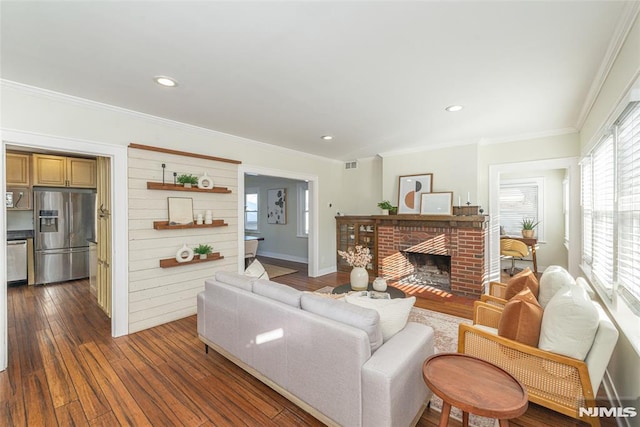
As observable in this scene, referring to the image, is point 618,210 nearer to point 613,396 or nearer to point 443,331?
point 613,396

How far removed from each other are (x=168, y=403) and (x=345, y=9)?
286 cm

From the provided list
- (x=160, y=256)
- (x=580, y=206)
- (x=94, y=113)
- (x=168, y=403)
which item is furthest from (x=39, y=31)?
(x=580, y=206)

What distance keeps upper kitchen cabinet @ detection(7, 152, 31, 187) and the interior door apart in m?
2.30

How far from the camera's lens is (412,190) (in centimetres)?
505

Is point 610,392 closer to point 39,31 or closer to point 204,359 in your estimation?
point 204,359

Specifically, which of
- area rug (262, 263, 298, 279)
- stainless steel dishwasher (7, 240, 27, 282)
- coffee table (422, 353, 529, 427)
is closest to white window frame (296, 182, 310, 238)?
area rug (262, 263, 298, 279)

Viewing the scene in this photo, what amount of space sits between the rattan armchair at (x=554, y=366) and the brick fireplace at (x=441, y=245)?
8.46ft

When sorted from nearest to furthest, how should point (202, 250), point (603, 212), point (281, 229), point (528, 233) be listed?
1. point (603, 212)
2. point (202, 250)
3. point (528, 233)
4. point (281, 229)

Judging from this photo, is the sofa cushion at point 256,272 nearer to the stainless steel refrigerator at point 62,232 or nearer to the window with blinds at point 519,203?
the stainless steel refrigerator at point 62,232

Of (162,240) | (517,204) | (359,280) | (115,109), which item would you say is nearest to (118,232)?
(162,240)

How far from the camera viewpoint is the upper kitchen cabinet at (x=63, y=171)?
491 centimetres

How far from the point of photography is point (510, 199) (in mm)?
6340

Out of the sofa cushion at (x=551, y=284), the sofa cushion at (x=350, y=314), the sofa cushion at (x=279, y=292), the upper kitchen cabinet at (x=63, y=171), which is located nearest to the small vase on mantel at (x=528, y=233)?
the sofa cushion at (x=551, y=284)

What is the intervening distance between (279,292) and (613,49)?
2945 mm
